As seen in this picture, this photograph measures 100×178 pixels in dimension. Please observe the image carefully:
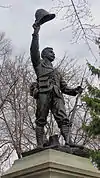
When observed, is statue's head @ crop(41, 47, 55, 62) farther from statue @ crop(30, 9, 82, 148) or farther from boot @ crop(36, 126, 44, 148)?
boot @ crop(36, 126, 44, 148)

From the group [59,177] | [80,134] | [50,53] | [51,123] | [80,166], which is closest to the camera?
[59,177]

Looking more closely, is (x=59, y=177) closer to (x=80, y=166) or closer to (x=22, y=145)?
(x=80, y=166)

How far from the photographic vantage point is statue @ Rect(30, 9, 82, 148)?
23.6 feet

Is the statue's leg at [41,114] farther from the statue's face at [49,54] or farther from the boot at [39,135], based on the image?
the statue's face at [49,54]

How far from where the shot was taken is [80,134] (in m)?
21.2

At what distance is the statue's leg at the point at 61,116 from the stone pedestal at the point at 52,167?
0.60 m

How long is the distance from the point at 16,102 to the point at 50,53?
13012mm

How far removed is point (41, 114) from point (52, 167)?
1404 millimetres

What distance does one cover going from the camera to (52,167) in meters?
6.13

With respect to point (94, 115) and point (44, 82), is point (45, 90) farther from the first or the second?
point (94, 115)

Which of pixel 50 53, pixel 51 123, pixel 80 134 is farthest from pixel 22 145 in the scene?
pixel 50 53

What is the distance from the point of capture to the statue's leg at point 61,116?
715 cm

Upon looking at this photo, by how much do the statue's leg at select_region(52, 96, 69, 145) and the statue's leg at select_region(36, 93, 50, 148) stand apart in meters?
0.16

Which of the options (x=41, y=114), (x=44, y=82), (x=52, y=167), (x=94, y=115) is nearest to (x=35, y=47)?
(x=44, y=82)
